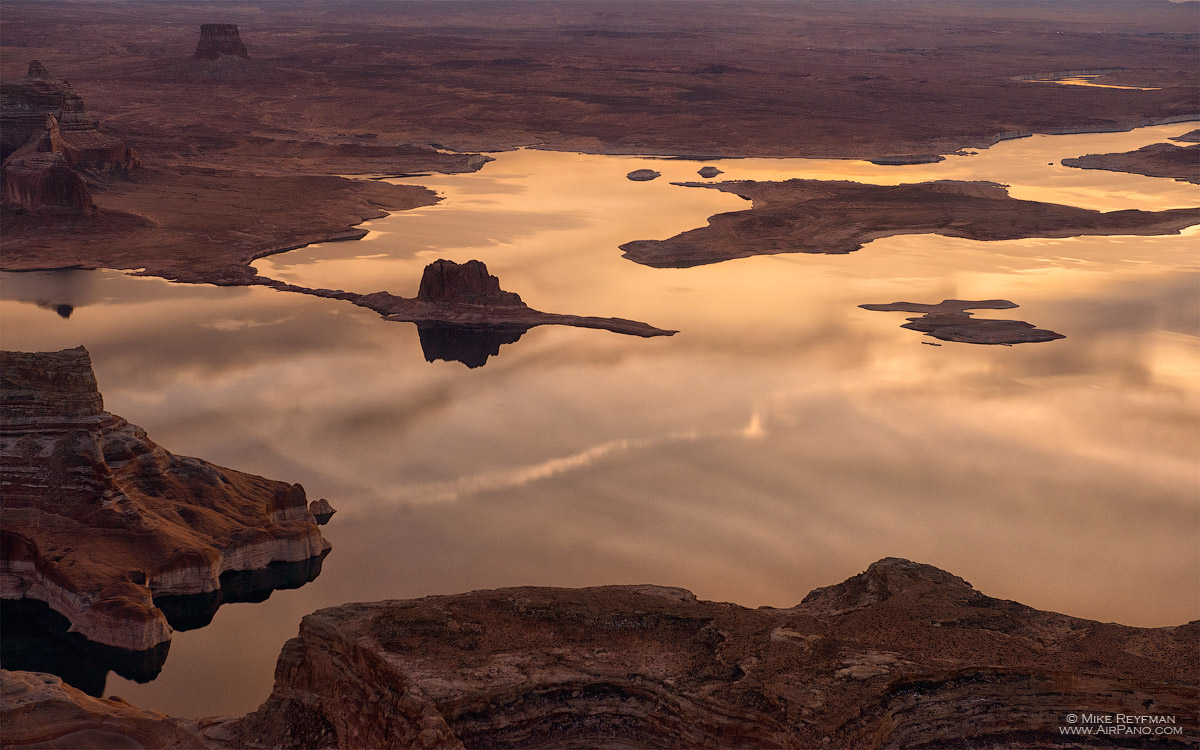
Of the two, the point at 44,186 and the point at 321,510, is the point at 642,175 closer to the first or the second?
the point at 44,186

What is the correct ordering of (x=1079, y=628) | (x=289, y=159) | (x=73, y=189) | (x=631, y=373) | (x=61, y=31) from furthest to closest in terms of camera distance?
(x=61, y=31)
(x=289, y=159)
(x=73, y=189)
(x=631, y=373)
(x=1079, y=628)

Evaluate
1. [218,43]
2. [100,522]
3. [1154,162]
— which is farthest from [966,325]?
[218,43]

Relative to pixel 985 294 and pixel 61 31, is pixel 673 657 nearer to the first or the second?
pixel 985 294

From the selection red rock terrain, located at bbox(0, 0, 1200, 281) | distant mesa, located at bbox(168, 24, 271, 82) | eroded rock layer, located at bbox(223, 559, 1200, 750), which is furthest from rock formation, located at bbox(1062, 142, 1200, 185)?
distant mesa, located at bbox(168, 24, 271, 82)

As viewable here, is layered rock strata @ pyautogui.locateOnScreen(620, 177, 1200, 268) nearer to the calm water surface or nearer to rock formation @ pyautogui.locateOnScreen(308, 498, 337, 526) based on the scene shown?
the calm water surface

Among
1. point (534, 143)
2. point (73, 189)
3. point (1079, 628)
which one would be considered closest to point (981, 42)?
point (534, 143)

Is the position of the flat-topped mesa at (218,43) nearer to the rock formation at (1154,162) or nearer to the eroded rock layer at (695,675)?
the rock formation at (1154,162)

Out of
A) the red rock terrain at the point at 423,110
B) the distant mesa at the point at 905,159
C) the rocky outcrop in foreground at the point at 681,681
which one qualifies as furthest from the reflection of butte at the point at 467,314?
the distant mesa at the point at 905,159
